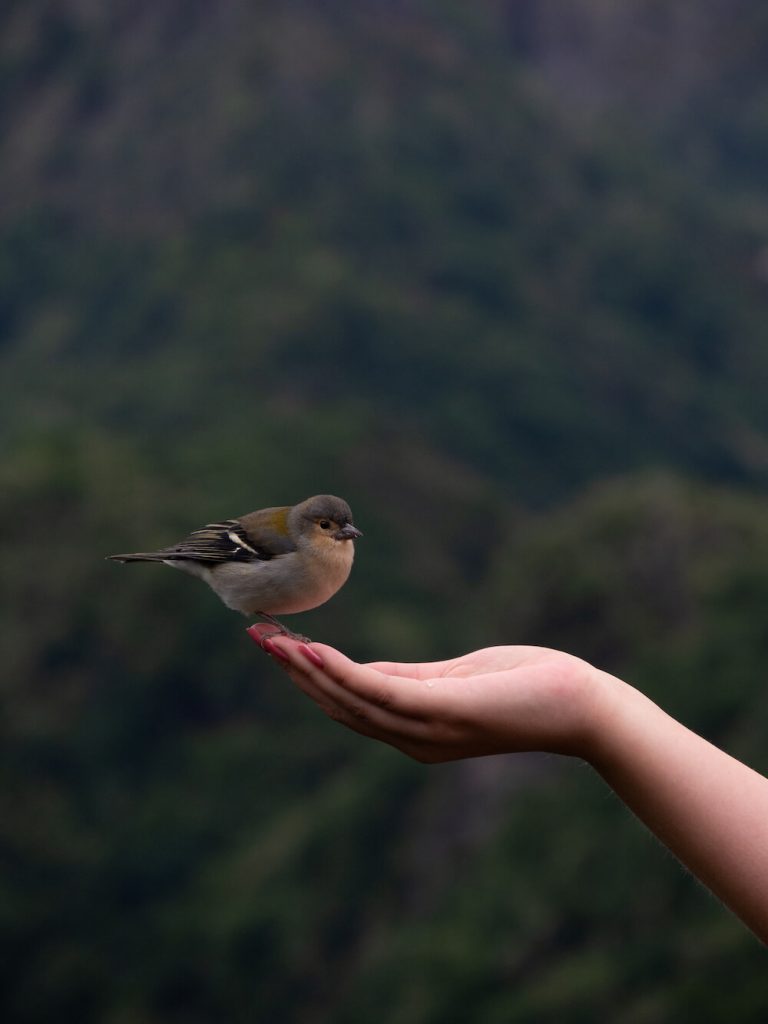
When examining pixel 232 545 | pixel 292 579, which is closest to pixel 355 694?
pixel 292 579

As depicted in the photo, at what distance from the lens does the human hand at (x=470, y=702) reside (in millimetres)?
4996

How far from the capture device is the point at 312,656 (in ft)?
17.6

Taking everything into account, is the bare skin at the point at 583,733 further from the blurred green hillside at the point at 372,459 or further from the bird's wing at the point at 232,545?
the blurred green hillside at the point at 372,459

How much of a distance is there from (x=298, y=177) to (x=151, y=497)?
14895 mm

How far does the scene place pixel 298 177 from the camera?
47375 millimetres

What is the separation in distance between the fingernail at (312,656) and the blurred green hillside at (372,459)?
13.3 metres

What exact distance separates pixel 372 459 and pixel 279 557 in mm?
32134

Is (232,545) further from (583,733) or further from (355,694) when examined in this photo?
(583,733)

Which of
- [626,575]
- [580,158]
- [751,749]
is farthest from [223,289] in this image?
[751,749]

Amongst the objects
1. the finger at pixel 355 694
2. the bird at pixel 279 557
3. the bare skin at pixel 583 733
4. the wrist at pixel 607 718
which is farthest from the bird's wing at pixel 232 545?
the wrist at pixel 607 718

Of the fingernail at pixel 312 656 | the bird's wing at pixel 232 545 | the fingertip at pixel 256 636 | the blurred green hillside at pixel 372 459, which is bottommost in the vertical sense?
the fingernail at pixel 312 656

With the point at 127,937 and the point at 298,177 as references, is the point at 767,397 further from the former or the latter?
the point at 127,937

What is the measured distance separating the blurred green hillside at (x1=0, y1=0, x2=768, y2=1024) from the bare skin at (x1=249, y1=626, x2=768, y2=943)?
13138 mm

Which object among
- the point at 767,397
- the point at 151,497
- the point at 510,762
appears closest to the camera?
the point at 510,762
